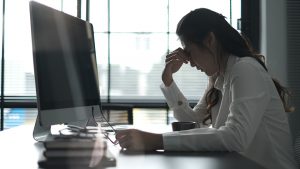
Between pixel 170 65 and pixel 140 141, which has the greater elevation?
pixel 170 65

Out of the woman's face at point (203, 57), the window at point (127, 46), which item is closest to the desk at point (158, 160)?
the woman's face at point (203, 57)

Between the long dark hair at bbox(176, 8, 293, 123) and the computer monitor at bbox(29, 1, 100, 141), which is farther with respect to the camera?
the long dark hair at bbox(176, 8, 293, 123)

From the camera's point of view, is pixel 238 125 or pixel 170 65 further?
pixel 170 65

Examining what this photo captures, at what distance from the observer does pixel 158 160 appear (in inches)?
44.1

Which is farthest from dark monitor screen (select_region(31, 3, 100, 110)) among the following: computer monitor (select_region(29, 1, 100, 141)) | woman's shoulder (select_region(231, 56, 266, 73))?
woman's shoulder (select_region(231, 56, 266, 73))

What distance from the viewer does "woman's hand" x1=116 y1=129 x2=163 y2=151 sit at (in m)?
1.30

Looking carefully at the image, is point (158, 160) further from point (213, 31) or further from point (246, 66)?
point (213, 31)

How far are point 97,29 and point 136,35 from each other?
0.39 metres

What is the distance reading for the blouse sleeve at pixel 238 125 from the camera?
1.28 m

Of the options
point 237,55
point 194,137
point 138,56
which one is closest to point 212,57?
point 237,55

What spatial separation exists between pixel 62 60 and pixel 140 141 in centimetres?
46

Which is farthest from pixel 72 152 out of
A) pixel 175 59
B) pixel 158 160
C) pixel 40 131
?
pixel 175 59

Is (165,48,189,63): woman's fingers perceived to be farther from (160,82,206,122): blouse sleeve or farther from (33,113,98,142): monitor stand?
(33,113,98,142): monitor stand

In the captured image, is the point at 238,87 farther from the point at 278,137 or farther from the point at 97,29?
the point at 97,29
